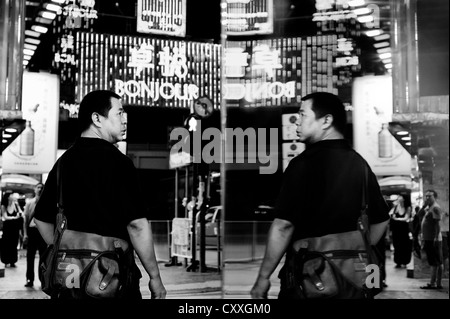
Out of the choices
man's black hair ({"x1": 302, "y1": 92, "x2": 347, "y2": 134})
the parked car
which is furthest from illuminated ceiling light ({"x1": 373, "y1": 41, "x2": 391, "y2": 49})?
the parked car

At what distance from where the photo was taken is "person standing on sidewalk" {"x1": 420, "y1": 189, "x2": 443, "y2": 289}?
396 cm

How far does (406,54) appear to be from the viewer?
391 cm

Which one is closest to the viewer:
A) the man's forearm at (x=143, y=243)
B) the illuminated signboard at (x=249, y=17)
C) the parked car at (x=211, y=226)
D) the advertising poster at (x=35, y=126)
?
the man's forearm at (x=143, y=243)

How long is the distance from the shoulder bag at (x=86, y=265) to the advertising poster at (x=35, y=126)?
0.73 meters

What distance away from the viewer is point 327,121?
11.3 ft

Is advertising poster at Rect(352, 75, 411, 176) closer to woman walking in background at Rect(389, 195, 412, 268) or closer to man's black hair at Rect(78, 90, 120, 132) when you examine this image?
woman walking in background at Rect(389, 195, 412, 268)

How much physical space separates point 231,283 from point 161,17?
1.98 m

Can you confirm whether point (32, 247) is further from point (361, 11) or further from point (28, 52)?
point (361, 11)

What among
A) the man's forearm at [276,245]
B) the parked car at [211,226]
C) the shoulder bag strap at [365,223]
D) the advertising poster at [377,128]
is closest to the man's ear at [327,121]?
the advertising poster at [377,128]

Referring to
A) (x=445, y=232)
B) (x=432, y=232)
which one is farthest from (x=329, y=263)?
(x=445, y=232)

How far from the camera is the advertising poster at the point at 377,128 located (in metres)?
3.66

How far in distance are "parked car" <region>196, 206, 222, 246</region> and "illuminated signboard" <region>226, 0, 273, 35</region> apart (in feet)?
8.18

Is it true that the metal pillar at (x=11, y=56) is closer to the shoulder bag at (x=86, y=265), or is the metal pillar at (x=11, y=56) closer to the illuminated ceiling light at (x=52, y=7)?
the illuminated ceiling light at (x=52, y=7)

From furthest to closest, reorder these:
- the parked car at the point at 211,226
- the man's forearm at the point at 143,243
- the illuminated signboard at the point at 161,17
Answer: the parked car at the point at 211,226 → the illuminated signboard at the point at 161,17 → the man's forearm at the point at 143,243
